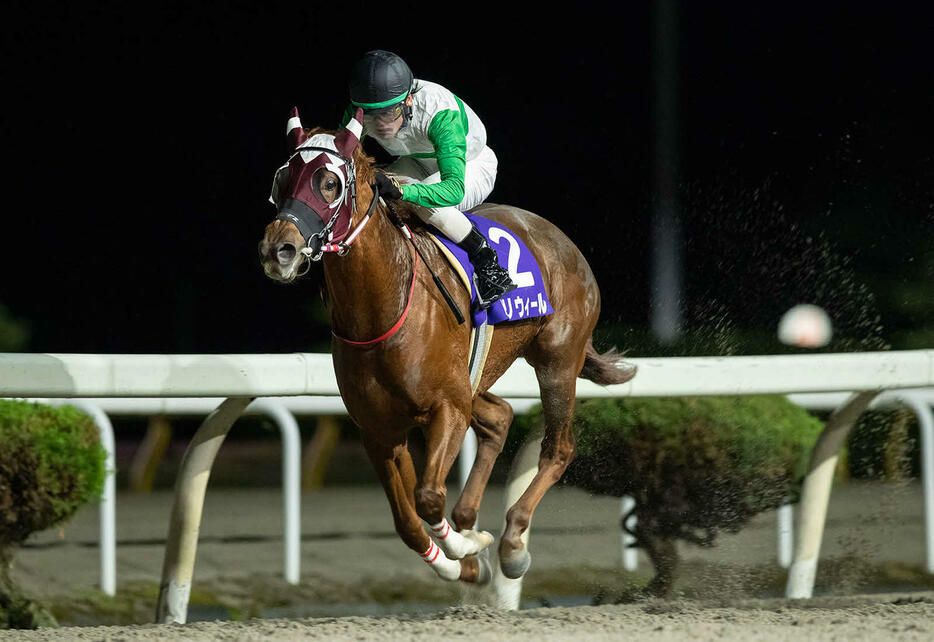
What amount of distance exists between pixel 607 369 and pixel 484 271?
79 cm

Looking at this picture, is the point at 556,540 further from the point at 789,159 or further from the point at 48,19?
the point at 48,19

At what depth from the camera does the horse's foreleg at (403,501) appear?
3.73m

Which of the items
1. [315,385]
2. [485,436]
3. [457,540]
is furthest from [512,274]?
[457,540]

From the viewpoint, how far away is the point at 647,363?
4.52 meters

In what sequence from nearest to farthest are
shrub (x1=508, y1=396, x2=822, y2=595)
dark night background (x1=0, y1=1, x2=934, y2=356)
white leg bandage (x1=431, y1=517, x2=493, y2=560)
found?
white leg bandage (x1=431, y1=517, x2=493, y2=560), shrub (x1=508, y1=396, x2=822, y2=595), dark night background (x1=0, y1=1, x2=934, y2=356)

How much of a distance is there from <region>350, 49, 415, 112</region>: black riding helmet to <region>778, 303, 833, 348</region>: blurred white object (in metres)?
5.04

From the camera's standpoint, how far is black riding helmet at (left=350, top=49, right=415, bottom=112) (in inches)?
143

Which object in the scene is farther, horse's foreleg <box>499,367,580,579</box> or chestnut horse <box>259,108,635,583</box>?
horse's foreleg <box>499,367,580,579</box>

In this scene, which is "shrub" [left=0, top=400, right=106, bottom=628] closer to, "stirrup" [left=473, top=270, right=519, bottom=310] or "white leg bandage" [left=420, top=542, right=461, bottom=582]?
"white leg bandage" [left=420, top=542, right=461, bottom=582]

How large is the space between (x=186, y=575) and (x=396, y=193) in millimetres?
1369

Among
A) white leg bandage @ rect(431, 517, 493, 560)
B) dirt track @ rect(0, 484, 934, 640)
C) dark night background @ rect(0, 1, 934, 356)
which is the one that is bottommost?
dirt track @ rect(0, 484, 934, 640)

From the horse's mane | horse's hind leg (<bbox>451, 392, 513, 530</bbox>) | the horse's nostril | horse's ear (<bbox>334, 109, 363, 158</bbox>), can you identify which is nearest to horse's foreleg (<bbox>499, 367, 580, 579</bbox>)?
horse's hind leg (<bbox>451, 392, 513, 530</bbox>)

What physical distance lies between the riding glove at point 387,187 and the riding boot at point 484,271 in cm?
35

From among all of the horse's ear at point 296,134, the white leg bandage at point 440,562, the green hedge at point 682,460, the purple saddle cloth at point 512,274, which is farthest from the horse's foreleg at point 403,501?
the green hedge at point 682,460
